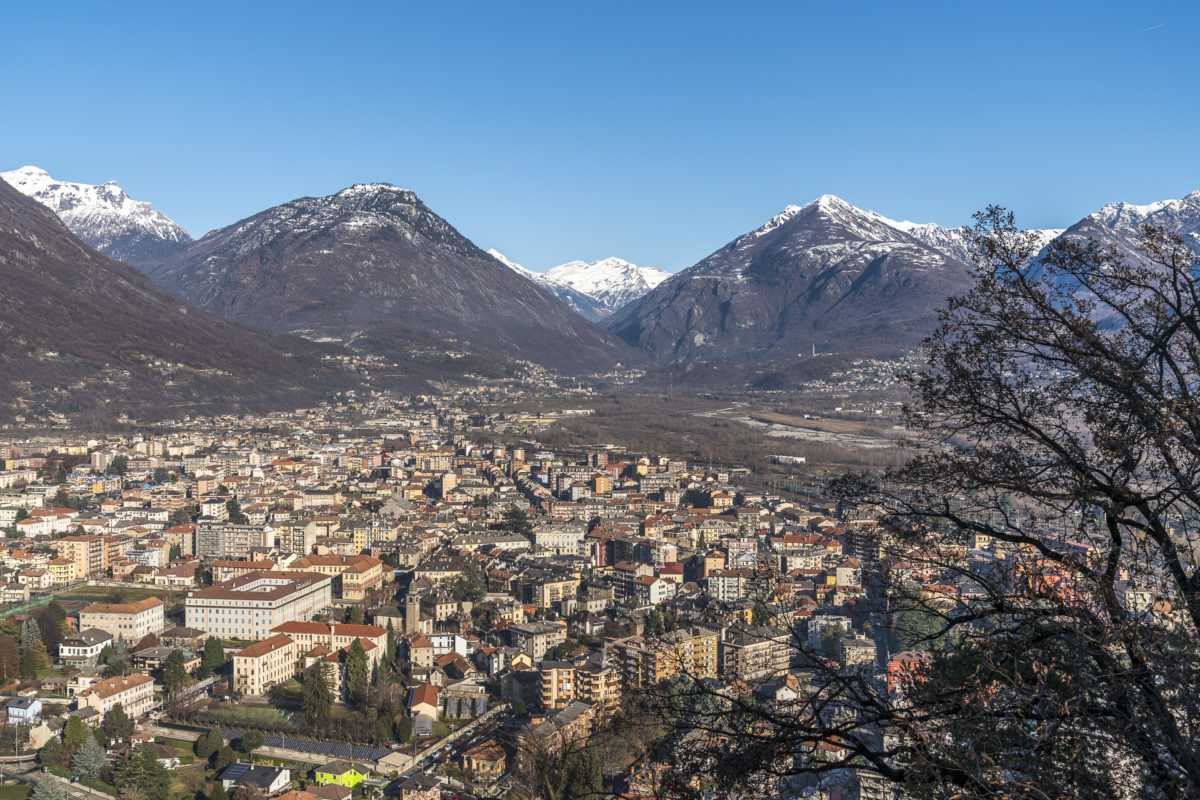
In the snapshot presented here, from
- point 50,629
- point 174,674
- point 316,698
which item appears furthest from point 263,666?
point 50,629

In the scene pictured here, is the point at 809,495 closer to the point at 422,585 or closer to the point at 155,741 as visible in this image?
the point at 422,585

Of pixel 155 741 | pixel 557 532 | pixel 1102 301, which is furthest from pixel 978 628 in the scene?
pixel 557 532

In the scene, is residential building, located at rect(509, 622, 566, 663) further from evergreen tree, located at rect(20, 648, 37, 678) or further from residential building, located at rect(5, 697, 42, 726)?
evergreen tree, located at rect(20, 648, 37, 678)

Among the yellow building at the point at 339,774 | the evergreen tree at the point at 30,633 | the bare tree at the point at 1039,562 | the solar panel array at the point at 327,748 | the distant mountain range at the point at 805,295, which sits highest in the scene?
the distant mountain range at the point at 805,295

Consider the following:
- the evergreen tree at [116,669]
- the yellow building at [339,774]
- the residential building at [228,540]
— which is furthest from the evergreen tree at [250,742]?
the residential building at [228,540]

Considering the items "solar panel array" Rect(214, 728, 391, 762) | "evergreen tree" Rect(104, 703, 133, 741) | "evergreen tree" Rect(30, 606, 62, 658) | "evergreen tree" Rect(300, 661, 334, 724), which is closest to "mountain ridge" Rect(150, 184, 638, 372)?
"evergreen tree" Rect(30, 606, 62, 658)

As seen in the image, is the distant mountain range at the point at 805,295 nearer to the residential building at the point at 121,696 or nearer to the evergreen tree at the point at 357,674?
the evergreen tree at the point at 357,674
